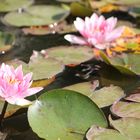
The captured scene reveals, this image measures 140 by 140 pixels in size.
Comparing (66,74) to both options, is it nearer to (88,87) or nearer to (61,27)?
(88,87)

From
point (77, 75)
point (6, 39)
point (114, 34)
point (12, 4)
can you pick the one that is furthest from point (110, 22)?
point (12, 4)

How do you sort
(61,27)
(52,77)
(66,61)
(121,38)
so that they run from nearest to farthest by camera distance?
(52,77) < (66,61) < (121,38) < (61,27)

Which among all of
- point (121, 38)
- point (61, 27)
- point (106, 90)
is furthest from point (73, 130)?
point (61, 27)

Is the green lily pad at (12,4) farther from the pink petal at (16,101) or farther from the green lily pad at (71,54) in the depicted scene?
the pink petal at (16,101)

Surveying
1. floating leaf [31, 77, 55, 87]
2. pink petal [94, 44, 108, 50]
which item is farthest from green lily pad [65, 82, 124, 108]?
pink petal [94, 44, 108, 50]

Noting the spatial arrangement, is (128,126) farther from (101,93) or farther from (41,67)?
(41,67)

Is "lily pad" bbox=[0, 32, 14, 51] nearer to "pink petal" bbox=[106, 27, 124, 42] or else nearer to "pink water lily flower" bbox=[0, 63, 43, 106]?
"pink petal" bbox=[106, 27, 124, 42]
